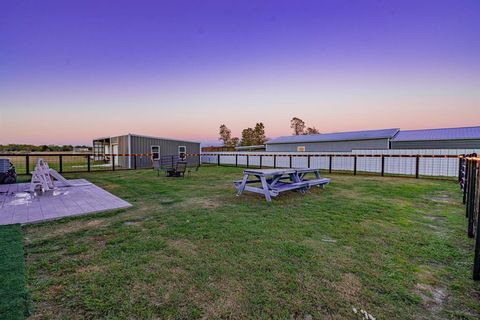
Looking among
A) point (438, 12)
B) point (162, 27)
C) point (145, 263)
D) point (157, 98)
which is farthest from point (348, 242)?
point (157, 98)

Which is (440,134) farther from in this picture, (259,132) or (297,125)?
(259,132)

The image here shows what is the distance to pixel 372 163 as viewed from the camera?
39.2 ft

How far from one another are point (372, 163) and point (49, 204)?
43.1 feet

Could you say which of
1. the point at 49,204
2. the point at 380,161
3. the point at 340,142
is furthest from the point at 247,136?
the point at 49,204

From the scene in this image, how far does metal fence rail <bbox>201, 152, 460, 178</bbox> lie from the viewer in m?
9.88

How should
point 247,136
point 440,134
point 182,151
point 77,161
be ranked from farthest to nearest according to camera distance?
point 247,136 < point 440,134 < point 182,151 < point 77,161

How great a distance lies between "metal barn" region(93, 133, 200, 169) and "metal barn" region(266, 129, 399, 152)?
1235cm

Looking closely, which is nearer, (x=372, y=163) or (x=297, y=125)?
(x=372, y=163)

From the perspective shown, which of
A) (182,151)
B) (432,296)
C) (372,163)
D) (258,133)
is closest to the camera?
(432,296)

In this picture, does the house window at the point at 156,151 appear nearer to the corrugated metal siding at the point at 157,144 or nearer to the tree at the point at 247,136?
the corrugated metal siding at the point at 157,144

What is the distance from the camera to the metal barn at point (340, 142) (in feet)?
69.6

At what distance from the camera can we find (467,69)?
10977 mm

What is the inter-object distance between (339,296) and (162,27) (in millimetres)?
12512

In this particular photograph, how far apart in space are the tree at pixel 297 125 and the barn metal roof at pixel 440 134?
23.9 meters
